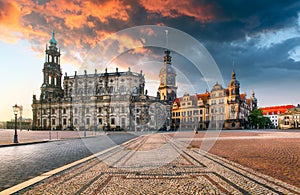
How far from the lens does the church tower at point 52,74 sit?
85125 mm

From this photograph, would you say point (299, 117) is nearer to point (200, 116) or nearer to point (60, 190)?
point (200, 116)

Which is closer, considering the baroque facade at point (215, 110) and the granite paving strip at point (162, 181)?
the granite paving strip at point (162, 181)

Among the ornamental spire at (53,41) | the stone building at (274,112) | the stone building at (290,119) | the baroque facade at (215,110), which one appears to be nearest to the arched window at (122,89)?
Answer: the baroque facade at (215,110)

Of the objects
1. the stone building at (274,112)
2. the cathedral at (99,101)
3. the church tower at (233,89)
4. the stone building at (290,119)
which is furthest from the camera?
the stone building at (274,112)

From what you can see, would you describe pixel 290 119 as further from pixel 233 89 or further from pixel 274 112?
pixel 233 89

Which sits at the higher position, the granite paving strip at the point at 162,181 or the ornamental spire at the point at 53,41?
the ornamental spire at the point at 53,41

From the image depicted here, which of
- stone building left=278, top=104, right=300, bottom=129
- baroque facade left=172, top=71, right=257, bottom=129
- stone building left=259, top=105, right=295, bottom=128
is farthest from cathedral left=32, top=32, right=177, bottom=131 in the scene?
stone building left=259, top=105, right=295, bottom=128

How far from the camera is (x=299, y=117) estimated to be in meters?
98.7

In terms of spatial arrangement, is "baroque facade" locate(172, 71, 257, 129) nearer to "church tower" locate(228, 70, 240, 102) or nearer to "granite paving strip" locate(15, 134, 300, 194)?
"church tower" locate(228, 70, 240, 102)

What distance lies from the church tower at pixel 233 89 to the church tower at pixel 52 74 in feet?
216

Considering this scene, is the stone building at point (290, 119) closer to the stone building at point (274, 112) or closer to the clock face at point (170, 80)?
the stone building at point (274, 112)

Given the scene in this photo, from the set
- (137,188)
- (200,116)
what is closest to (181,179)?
(137,188)

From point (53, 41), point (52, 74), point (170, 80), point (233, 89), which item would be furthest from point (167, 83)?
point (53, 41)

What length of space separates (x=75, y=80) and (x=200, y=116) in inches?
1907
